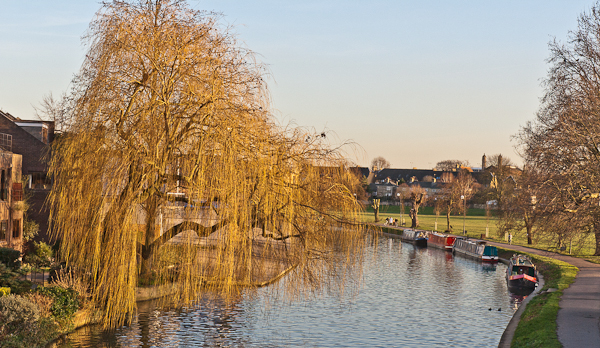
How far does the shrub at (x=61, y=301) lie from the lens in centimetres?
2025

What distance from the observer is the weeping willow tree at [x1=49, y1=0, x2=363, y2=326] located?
60.5 feet

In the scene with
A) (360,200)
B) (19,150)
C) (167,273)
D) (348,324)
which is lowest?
(348,324)

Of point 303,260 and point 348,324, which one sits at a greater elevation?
point 303,260

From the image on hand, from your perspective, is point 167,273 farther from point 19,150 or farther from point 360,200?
point 19,150

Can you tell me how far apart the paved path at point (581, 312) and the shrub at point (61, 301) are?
15607 mm

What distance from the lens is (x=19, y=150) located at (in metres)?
41.1

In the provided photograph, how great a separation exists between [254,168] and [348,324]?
925cm

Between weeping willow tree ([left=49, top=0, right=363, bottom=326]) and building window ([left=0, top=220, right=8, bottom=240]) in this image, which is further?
building window ([left=0, top=220, right=8, bottom=240])

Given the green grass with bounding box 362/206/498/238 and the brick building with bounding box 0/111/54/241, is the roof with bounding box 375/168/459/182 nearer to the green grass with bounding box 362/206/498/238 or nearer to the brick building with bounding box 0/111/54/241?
the green grass with bounding box 362/206/498/238

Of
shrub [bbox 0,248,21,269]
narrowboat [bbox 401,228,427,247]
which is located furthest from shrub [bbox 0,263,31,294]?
narrowboat [bbox 401,228,427,247]

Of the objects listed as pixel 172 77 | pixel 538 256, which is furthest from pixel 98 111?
pixel 538 256

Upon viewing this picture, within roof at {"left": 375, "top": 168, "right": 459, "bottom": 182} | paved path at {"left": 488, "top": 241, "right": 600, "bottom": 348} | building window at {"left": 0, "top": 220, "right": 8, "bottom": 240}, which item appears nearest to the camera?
paved path at {"left": 488, "top": 241, "right": 600, "bottom": 348}

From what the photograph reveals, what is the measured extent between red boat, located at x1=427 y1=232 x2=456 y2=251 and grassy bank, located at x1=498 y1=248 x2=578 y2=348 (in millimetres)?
20388

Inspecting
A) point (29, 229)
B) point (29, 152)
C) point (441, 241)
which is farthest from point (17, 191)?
point (441, 241)
